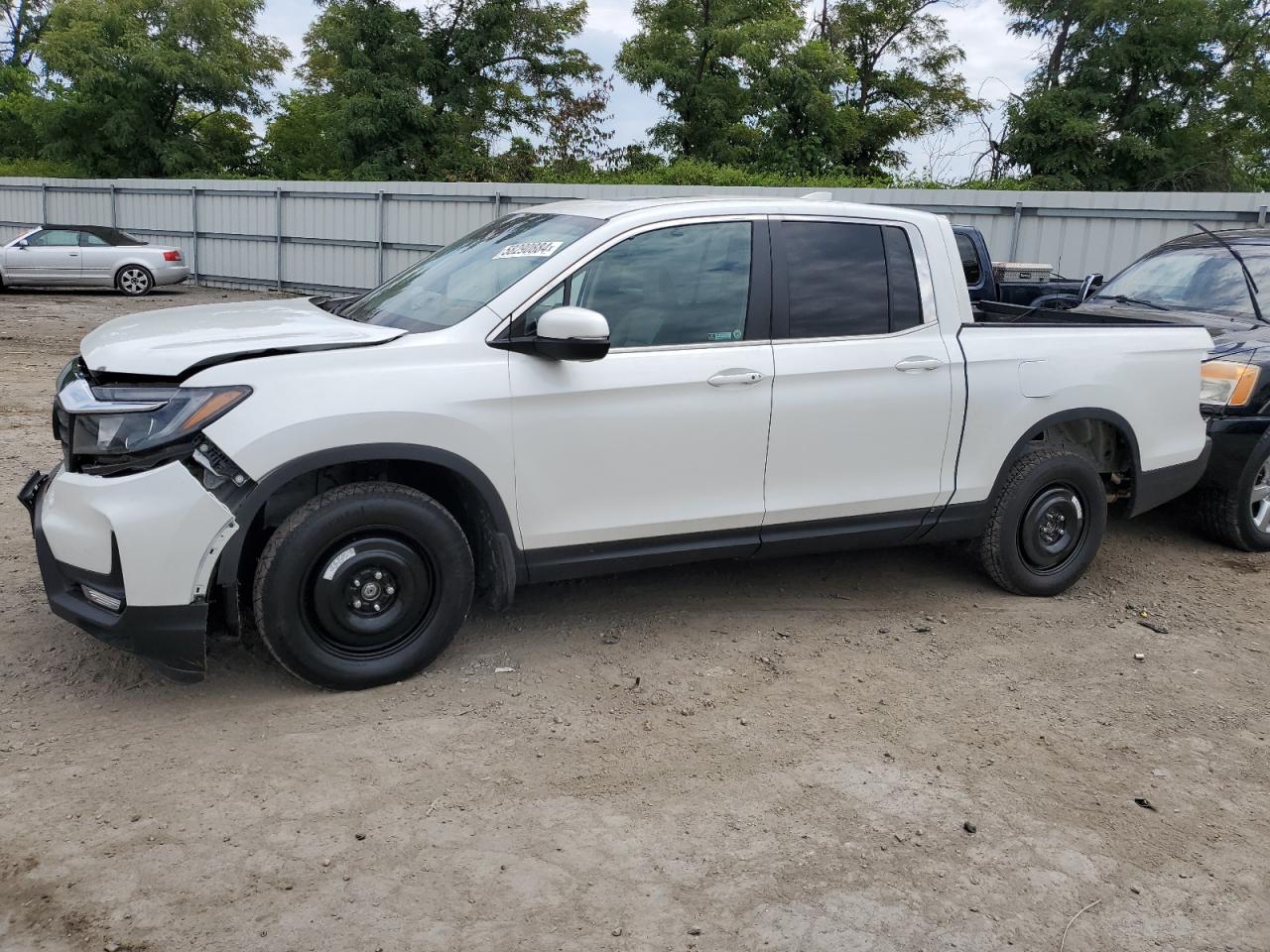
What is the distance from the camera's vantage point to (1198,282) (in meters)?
7.55

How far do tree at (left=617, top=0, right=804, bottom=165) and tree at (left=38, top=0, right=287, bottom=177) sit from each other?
13.6 metres

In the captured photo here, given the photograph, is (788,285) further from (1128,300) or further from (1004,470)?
(1128,300)

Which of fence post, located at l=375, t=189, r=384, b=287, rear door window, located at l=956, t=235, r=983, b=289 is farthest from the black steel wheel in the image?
fence post, located at l=375, t=189, r=384, b=287

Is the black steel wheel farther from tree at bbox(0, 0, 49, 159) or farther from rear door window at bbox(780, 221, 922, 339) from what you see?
tree at bbox(0, 0, 49, 159)

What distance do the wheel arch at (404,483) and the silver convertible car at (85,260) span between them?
1952 cm

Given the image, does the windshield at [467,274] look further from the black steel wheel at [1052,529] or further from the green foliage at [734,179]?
the green foliage at [734,179]

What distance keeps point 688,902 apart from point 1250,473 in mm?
4986

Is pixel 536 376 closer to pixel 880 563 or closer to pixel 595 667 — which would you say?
pixel 595 667

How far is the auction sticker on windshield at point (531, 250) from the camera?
4.53 metres

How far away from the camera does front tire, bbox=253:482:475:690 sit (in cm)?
395

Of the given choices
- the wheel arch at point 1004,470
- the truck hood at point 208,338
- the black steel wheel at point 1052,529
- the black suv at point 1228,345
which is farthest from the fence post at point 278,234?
the black steel wheel at point 1052,529

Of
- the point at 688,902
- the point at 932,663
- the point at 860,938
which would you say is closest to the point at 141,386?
the point at 688,902

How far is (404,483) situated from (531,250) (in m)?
1.10

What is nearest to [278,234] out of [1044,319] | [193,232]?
[193,232]
